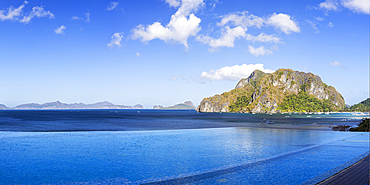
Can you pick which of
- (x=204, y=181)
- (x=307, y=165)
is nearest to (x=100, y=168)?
(x=204, y=181)

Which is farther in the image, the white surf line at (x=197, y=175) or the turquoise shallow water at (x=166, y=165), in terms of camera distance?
the turquoise shallow water at (x=166, y=165)

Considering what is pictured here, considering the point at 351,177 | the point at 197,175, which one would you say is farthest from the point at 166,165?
the point at 351,177

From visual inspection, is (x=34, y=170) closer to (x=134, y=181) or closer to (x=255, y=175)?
(x=134, y=181)

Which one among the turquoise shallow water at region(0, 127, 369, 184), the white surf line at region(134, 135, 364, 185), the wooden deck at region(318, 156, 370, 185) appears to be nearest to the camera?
the wooden deck at region(318, 156, 370, 185)

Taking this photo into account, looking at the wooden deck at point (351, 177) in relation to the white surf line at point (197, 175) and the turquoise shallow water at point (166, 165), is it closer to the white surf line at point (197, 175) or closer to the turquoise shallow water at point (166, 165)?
the turquoise shallow water at point (166, 165)

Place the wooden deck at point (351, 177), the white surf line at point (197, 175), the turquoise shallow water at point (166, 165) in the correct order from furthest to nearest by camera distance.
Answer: the turquoise shallow water at point (166, 165)
the white surf line at point (197, 175)
the wooden deck at point (351, 177)

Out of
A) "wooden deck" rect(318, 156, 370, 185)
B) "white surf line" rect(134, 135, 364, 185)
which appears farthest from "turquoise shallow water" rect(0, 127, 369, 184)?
"wooden deck" rect(318, 156, 370, 185)

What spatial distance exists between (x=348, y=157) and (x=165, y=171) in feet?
53.8

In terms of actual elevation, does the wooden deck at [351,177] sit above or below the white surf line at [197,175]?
above

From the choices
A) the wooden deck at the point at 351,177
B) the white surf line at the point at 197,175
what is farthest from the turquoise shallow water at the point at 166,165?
the wooden deck at the point at 351,177

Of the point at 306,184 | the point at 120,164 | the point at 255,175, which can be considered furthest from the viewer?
the point at 120,164

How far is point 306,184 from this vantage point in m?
13.5

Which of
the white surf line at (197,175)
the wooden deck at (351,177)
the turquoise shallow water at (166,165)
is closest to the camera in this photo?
the wooden deck at (351,177)

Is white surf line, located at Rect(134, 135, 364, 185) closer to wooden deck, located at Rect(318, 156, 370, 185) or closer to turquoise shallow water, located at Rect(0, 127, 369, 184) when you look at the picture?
turquoise shallow water, located at Rect(0, 127, 369, 184)
